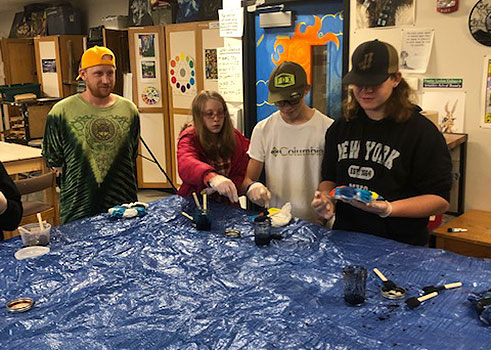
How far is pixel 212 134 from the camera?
2.54 m

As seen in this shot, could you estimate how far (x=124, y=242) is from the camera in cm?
204

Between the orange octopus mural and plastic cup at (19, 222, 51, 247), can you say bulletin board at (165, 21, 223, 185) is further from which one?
plastic cup at (19, 222, 51, 247)

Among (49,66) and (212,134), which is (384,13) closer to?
(212,134)

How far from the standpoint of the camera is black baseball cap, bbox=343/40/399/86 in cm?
185

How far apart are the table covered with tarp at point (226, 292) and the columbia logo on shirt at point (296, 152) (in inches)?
14.8

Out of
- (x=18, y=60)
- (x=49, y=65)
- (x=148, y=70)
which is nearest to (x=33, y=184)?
(x=148, y=70)

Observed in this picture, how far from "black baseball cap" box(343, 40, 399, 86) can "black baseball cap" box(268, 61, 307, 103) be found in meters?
0.42

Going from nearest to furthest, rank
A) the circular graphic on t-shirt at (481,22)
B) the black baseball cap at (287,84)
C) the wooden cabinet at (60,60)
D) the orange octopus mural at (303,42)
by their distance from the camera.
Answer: the black baseball cap at (287,84)
the circular graphic on t-shirt at (481,22)
the orange octopus mural at (303,42)
the wooden cabinet at (60,60)

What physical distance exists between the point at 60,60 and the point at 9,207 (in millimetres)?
5456

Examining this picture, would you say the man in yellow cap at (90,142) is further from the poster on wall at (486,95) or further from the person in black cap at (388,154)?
the poster on wall at (486,95)

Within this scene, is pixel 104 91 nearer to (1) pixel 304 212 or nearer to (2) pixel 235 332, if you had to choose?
(1) pixel 304 212

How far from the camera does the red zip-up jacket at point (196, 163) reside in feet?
7.77

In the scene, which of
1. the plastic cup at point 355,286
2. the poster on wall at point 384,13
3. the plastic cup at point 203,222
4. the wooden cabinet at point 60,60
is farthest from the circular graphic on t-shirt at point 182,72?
the plastic cup at point 355,286

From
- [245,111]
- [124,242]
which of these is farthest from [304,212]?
[245,111]
